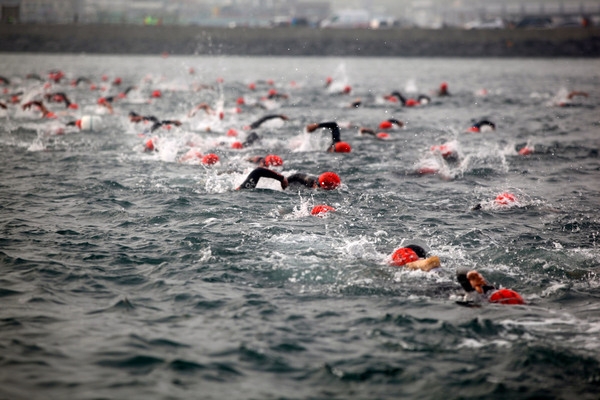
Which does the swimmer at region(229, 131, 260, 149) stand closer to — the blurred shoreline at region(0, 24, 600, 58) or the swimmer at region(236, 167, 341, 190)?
the swimmer at region(236, 167, 341, 190)

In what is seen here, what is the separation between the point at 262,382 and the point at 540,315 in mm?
3349

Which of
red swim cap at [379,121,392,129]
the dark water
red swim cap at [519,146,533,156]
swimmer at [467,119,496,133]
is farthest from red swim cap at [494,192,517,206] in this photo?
red swim cap at [379,121,392,129]

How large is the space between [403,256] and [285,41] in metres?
50.9

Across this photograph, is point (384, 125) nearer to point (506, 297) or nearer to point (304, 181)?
point (304, 181)

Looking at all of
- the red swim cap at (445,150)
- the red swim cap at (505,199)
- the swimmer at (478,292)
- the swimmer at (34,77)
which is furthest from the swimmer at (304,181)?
the swimmer at (34,77)

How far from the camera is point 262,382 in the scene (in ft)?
19.0

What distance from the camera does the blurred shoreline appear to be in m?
56.1

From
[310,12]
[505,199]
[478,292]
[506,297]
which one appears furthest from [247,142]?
[310,12]

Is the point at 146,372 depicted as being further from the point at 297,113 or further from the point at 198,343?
the point at 297,113

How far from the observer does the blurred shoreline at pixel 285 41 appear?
56.1m

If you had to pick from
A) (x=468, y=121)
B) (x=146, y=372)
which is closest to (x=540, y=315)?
(x=146, y=372)

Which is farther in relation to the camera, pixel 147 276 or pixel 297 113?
pixel 297 113

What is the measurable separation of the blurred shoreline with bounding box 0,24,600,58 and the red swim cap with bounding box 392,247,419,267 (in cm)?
5009

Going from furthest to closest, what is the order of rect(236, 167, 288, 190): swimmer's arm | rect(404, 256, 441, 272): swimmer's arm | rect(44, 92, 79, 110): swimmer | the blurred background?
the blurred background → rect(44, 92, 79, 110): swimmer → rect(236, 167, 288, 190): swimmer's arm → rect(404, 256, 441, 272): swimmer's arm
